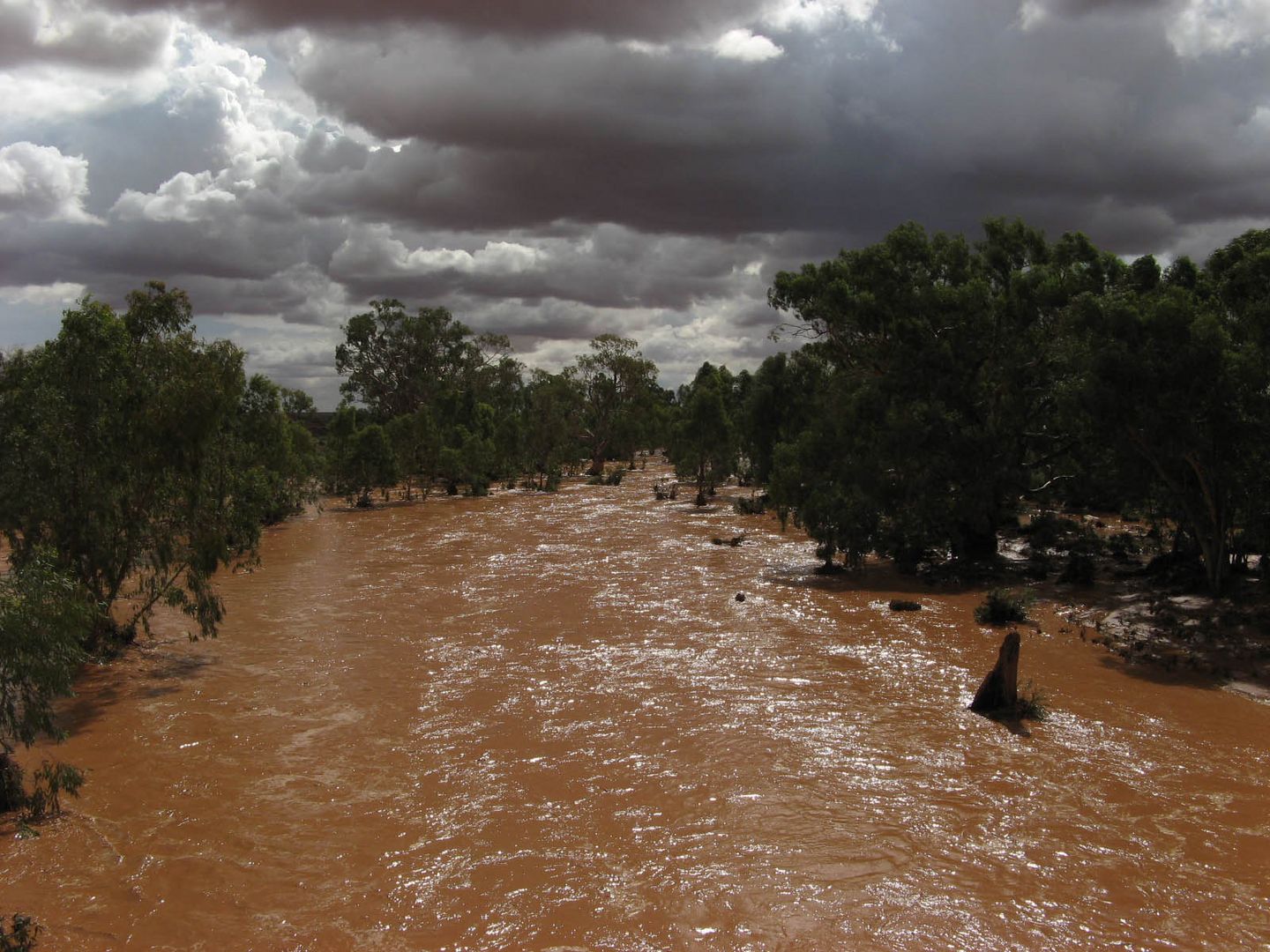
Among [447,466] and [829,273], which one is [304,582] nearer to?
[829,273]

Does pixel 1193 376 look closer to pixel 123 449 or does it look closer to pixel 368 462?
pixel 123 449

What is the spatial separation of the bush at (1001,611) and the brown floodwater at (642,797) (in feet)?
2.49

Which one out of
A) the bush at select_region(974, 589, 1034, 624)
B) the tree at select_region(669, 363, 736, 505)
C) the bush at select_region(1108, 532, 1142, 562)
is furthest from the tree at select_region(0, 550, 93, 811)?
the tree at select_region(669, 363, 736, 505)

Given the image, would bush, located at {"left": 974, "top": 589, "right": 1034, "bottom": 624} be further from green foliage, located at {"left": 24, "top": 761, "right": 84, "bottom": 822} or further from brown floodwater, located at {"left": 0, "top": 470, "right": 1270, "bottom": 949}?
green foliage, located at {"left": 24, "top": 761, "right": 84, "bottom": 822}

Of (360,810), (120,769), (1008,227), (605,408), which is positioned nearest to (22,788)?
(120,769)

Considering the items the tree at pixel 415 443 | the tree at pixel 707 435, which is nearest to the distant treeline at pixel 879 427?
the tree at pixel 707 435

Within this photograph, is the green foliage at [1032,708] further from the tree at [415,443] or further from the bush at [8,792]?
the tree at [415,443]

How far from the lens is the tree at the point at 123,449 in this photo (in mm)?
13477

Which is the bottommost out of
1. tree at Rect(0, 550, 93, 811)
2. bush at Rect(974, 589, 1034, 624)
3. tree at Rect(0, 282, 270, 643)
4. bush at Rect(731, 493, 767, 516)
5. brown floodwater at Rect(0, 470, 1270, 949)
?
brown floodwater at Rect(0, 470, 1270, 949)

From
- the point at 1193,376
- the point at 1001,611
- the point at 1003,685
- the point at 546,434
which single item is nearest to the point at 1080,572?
the point at 1001,611

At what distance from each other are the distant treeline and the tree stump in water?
5.78m

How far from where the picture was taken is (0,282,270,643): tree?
13477 mm

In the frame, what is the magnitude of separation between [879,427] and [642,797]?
16.0m

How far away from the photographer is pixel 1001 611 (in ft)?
60.4
